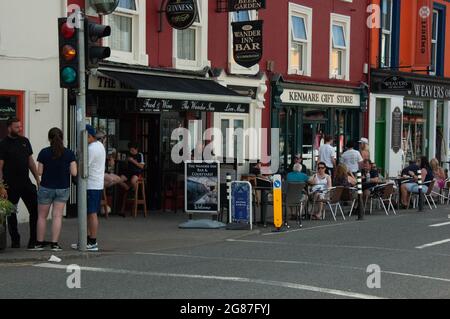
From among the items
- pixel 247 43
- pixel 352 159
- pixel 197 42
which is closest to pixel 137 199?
pixel 197 42

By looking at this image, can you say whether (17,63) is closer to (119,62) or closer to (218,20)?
(119,62)

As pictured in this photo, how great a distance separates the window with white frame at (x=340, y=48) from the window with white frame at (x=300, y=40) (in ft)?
5.38

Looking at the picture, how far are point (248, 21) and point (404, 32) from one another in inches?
437

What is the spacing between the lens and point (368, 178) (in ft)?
62.2

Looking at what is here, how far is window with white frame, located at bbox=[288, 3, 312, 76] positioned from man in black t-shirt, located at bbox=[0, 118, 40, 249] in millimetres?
12226

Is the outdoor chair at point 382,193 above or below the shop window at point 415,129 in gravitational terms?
below

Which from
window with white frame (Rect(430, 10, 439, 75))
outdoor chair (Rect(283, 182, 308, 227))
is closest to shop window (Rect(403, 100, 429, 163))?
window with white frame (Rect(430, 10, 439, 75))

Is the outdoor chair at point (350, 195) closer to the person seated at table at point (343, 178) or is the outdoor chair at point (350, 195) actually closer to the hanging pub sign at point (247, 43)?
the person seated at table at point (343, 178)

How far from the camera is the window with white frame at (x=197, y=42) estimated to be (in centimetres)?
1867

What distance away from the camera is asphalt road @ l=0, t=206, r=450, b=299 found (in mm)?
8219

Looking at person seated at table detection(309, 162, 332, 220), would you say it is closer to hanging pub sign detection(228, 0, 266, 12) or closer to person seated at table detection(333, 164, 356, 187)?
person seated at table detection(333, 164, 356, 187)

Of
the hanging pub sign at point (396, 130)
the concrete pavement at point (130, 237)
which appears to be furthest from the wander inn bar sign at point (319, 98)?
the concrete pavement at point (130, 237)

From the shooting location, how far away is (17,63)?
1460 cm
